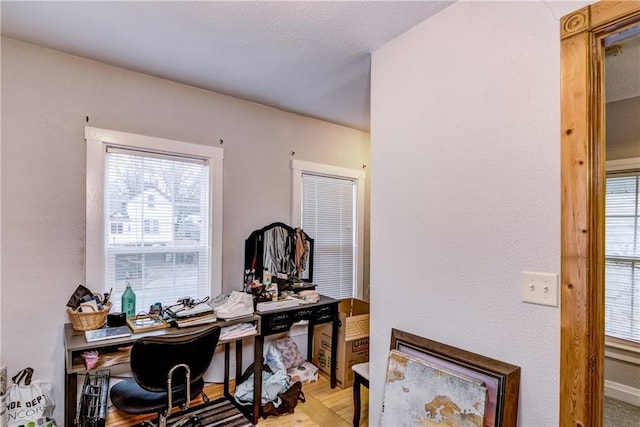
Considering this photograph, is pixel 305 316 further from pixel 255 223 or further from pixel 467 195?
pixel 467 195

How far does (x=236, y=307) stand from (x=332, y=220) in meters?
1.66

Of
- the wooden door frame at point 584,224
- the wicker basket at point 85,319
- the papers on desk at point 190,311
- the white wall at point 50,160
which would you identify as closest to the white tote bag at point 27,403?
the white wall at point 50,160

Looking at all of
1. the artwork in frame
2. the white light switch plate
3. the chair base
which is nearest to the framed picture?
the artwork in frame

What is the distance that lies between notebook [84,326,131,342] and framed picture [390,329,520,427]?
1.77m

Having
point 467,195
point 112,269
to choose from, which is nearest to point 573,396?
point 467,195

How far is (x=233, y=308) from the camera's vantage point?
256cm

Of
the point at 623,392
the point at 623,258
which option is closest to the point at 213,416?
the point at 623,392

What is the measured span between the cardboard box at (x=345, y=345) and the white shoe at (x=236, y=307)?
3.11 feet

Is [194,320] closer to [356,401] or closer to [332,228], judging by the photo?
[356,401]

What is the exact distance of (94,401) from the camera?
2262 mm

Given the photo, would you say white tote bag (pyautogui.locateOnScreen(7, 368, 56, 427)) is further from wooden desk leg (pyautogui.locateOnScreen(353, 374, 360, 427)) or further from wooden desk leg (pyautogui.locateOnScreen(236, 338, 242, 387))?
wooden desk leg (pyautogui.locateOnScreen(353, 374, 360, 427))

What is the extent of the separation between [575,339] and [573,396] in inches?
8.6

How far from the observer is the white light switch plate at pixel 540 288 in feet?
4.38

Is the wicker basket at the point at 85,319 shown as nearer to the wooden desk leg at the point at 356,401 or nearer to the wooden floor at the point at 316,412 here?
the wooden floor at the point at 316,412
